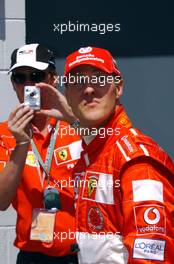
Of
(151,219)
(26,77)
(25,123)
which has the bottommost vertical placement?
(151,219)

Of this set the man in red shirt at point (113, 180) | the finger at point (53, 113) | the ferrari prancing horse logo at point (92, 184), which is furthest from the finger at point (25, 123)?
the ferrari prancing horse logo at point (92, 184)

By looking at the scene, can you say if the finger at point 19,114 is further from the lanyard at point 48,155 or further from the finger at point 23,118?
the lanyard at point 48,155

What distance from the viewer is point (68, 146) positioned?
9.16 feet

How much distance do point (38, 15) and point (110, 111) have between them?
1819 millimetres

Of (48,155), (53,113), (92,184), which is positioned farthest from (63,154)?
(92,184)

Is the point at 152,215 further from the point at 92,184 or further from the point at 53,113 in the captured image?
the point at 53,113

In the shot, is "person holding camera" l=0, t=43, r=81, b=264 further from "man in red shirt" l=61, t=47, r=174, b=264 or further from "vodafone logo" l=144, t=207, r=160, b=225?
"vodafone logo" l=144, t=207, r=160, b=225

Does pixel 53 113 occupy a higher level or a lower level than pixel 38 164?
higher

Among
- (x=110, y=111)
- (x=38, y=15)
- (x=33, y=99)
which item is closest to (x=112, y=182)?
(x=110, y=111)

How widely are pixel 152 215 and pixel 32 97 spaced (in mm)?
1000

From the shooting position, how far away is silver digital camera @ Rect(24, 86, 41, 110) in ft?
8.80

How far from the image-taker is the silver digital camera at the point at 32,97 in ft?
8.80

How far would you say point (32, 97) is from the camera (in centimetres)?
269

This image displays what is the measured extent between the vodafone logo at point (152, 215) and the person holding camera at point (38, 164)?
0.82m
